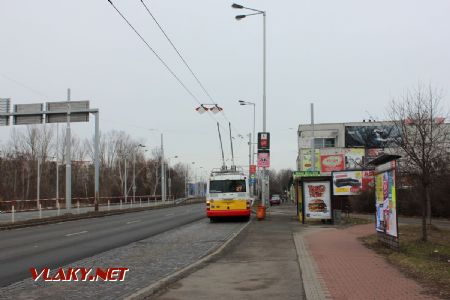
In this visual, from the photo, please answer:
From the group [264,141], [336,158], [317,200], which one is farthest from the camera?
[336,158]

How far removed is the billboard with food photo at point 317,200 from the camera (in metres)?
25.5

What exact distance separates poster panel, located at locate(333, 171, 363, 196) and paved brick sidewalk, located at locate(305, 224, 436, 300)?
96.1 ft

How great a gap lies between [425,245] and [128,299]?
11.1 m

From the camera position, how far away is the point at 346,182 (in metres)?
45.2

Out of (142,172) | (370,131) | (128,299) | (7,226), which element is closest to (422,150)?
(128,299)

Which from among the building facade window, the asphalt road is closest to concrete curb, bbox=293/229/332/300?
the asphalt road

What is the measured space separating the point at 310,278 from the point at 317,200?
1640 centimetres

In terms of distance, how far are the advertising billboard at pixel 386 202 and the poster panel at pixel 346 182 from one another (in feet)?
97.1

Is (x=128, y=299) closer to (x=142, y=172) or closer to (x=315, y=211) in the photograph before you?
(x=315, y=211)

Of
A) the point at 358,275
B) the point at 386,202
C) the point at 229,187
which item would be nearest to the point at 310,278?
the point at 358,275

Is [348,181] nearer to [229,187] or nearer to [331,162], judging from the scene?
[229,187]

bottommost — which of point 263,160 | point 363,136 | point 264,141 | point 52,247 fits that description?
point 52,247

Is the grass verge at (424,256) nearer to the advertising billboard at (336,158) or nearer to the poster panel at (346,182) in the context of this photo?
the poster panel at (346,182)

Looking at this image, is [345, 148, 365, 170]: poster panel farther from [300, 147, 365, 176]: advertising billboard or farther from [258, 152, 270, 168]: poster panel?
[258, 152, 270, 168]: poster panel
